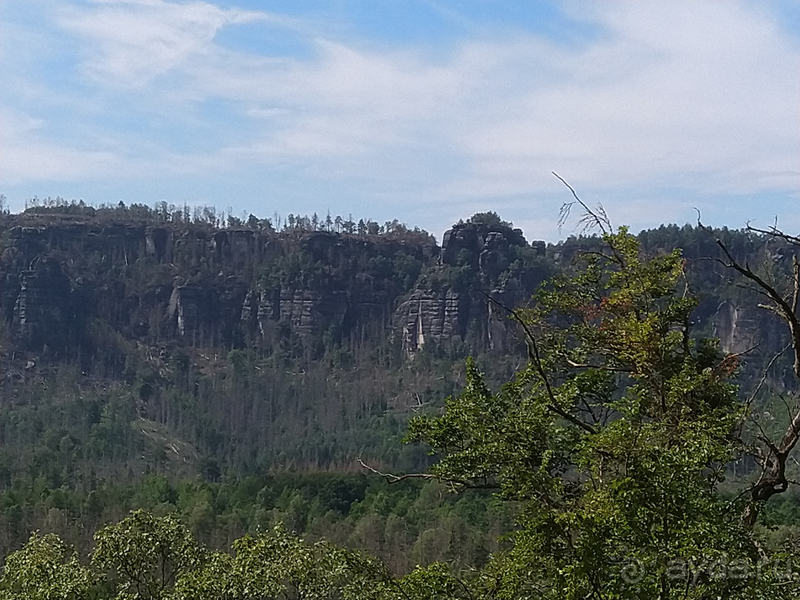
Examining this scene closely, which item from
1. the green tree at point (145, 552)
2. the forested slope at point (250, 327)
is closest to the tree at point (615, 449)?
the green tree at point (145, 552)

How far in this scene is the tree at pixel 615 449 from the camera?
20.2ft

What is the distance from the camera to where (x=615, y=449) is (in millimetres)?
Result: 6539

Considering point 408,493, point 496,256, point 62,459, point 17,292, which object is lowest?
point 62,459

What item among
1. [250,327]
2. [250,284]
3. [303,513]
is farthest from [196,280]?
[303,513]

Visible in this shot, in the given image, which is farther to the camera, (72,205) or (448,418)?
(72,205)

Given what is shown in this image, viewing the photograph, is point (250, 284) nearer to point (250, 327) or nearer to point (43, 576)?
point (250, 327)

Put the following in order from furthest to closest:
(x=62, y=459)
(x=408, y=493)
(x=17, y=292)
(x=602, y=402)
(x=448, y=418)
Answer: (x=17, y=292)
(x=62, y=459)
(x=408, y=493)
(x=602, y=402)
(x=448, y=418)

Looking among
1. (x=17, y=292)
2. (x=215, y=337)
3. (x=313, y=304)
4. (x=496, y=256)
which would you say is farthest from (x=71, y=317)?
(x=496, y=256)

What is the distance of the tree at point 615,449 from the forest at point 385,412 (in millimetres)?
27

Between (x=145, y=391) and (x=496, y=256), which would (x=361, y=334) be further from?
(x=145, y=391)

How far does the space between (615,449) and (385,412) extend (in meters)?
91.1

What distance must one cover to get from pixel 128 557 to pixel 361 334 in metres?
107

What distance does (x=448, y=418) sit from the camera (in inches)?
339

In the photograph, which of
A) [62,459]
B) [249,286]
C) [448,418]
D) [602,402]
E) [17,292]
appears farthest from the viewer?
[249,286]
